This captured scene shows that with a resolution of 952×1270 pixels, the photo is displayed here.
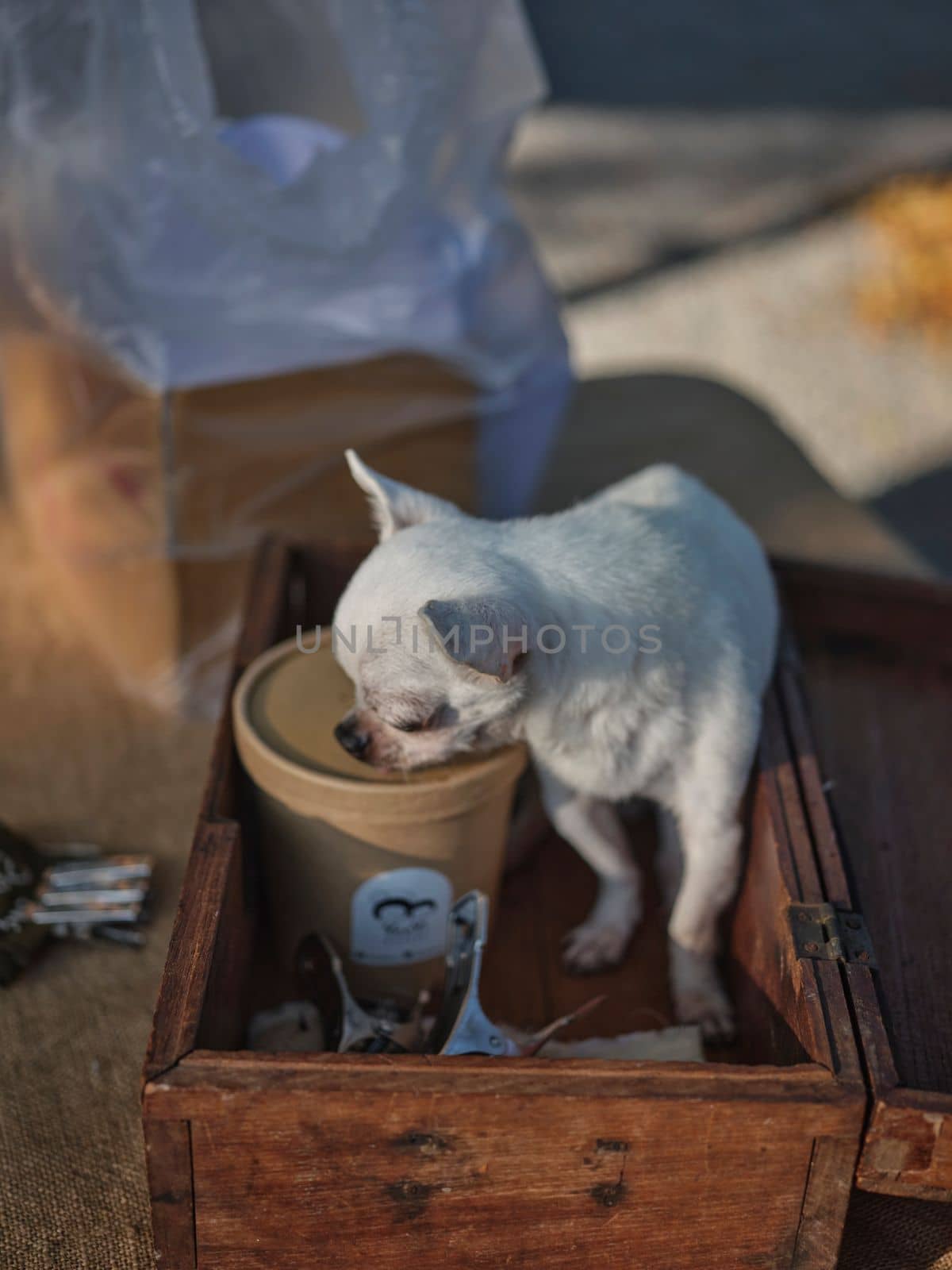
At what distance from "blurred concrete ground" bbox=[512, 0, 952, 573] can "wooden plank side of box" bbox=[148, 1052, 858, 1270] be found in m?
1.96

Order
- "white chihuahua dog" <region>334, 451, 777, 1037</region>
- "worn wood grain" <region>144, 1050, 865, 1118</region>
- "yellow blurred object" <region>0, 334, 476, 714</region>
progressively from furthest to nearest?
"yellow blurred object" <region>0, 334, 476, 714</region>, "white chihuahua dog" <region>334, 451, 777, 1037</region>, "worn wood grain" <region>144, 1050, 865, 1118</region>

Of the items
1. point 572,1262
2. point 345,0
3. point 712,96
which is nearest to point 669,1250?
point 572,1262

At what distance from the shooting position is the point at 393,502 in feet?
6.30

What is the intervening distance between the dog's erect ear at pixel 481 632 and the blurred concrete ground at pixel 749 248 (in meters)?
1.52

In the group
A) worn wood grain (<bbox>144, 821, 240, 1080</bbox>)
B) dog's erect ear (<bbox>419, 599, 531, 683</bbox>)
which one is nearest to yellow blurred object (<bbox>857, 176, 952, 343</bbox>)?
dog's erect ear (<bbox>419, 599, 531, 683</bbox>)

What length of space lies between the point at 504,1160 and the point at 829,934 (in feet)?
1.63

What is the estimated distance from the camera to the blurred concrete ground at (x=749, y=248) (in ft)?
11.9

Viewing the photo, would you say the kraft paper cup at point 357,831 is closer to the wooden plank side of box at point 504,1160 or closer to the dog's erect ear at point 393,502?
the dog's erect ear at point 393,502

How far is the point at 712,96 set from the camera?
7.59m

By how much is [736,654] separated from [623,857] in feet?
1.39

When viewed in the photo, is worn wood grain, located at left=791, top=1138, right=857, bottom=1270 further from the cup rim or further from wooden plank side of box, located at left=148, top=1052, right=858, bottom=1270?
the cup rim

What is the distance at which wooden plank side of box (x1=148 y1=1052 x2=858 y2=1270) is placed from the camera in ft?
4.54

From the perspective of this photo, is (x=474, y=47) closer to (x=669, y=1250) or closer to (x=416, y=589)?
(x=416, y=589)

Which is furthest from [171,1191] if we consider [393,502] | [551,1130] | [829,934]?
[393,502]
